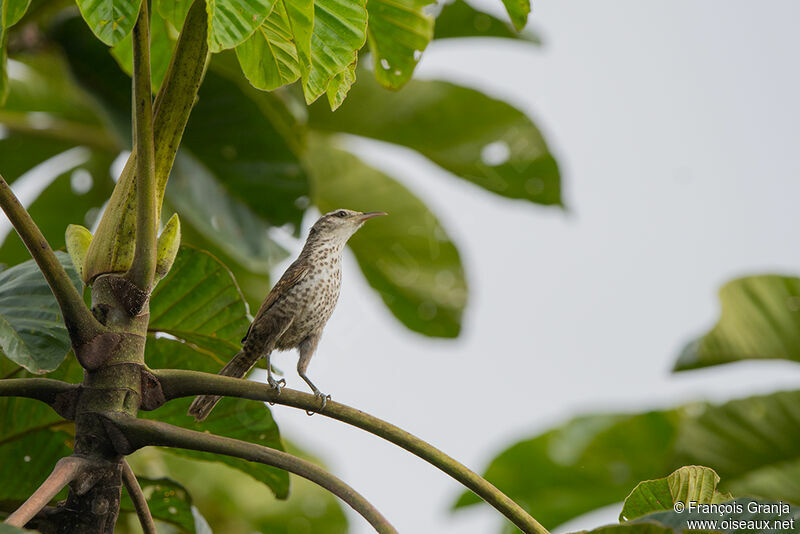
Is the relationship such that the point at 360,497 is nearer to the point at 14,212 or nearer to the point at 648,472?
the point at 14,212

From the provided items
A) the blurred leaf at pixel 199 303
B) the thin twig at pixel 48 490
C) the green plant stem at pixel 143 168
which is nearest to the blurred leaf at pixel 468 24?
Result: the blurred leaf at pixel 199 303

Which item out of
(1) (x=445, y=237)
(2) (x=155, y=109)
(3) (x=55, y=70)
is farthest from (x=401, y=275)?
(2) (x=155, y=109)

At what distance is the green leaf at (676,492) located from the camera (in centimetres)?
165

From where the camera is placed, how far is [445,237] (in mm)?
4672

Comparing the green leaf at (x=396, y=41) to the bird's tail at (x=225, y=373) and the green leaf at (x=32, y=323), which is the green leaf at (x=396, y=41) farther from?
the green leaf at (x=32, y=323)

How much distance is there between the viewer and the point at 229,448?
1493mm

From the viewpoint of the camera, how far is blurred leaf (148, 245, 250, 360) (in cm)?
204

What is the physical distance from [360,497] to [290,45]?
0.80 metres

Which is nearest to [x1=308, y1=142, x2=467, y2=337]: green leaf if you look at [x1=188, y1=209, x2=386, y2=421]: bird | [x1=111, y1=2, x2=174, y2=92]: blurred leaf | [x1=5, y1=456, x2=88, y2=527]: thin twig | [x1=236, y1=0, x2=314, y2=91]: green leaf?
[x1=188, y1=209, x2=386, y2=421]: bird

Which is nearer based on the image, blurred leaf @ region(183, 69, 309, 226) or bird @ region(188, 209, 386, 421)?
bird @ region(188, 209, 386, 421)

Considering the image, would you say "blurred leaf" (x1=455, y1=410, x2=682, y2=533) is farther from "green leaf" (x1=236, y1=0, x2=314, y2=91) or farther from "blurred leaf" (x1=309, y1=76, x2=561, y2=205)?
"green leaf" (x1=236, y1=0, x2=314, y2=91)

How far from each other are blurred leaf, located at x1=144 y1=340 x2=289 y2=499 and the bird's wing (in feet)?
1.23

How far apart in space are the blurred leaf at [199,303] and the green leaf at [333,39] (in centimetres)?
56

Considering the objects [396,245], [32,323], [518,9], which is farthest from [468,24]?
[32,323]
